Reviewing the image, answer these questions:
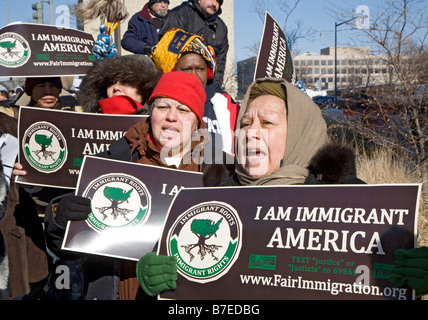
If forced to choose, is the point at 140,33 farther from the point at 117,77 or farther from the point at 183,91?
the point at 183,91

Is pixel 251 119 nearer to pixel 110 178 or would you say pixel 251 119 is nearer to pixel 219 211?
pixel 219 211

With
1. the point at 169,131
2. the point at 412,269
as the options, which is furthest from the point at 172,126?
the point at 412,269

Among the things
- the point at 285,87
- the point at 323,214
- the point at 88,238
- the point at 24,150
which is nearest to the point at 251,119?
the point at 285,87

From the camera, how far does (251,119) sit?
2.79m

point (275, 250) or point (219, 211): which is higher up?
point (219, 211)

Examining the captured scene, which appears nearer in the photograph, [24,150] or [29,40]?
[24,150]

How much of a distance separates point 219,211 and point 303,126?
0.62 m

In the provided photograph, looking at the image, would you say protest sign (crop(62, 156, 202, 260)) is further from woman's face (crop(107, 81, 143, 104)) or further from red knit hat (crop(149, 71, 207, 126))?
woman's face (crop(107, 81, 143, 104))

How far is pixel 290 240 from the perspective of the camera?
2.25m

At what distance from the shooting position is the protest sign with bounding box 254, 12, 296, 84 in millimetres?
4746

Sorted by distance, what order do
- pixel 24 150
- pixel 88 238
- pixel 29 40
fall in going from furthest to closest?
pixel 29 40 → pixel 24 150 → pixel 88 238

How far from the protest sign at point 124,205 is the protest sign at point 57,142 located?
2.87 ft

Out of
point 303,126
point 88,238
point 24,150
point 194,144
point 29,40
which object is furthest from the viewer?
point 29,40
